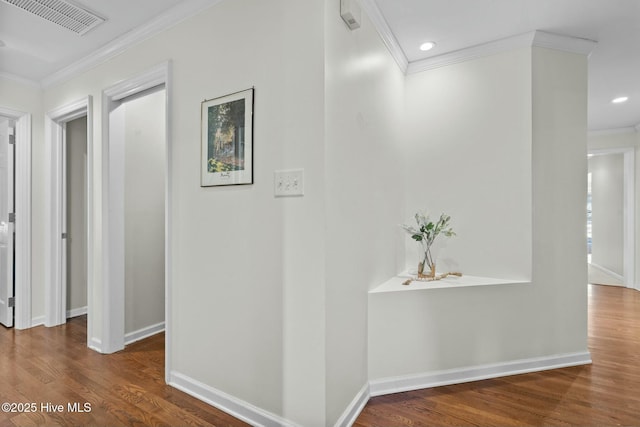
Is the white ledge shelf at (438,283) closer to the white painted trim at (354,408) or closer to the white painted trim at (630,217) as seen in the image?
the white painted trim at (354,408)

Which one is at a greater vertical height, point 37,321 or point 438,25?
point 438,25

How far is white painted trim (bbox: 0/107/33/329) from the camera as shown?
3242mm

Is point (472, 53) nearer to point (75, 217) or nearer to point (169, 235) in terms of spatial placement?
point (169, 235)

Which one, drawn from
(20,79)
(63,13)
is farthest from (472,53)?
(20,79)

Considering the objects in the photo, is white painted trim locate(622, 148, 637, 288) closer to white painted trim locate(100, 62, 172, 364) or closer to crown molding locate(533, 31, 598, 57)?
crown molding locate(533, 31, 598, 57)

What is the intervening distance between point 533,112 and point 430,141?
753 mm

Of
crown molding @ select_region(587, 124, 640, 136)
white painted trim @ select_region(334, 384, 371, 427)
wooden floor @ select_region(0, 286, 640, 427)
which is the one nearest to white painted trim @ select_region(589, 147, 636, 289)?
crown molding @ select_region(587, 124, 640, 136)

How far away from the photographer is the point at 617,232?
225 inches

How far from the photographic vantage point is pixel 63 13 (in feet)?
7.30

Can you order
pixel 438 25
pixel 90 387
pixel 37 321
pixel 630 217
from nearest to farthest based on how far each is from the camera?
pixel 90 387
pixel 438 25
pixel 37 321
pixel 630 217


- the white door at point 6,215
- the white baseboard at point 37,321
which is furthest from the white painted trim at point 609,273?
the white door at point 6,215

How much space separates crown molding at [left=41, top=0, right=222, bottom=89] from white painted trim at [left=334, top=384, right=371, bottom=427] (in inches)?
97.5

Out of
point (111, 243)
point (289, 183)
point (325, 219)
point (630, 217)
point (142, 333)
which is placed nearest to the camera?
point (325, 219)

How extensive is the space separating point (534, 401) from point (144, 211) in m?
3.32
